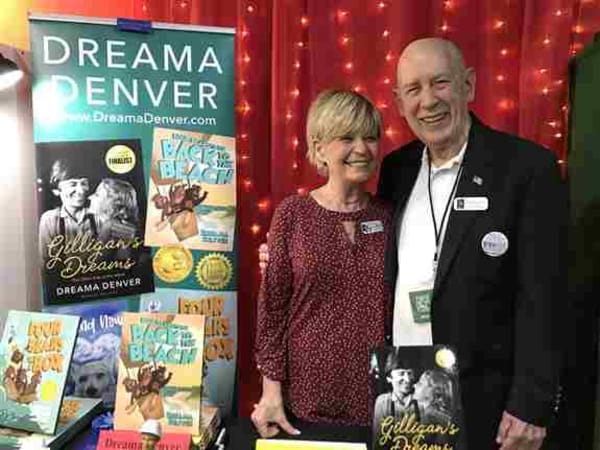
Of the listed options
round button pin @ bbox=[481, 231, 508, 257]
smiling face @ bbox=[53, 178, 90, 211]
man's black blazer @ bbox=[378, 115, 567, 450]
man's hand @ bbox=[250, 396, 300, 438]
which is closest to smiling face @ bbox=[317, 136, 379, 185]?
man's black blazer @ bbox=[378, 115, 567, 450]

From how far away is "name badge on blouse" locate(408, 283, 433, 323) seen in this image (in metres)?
1.54

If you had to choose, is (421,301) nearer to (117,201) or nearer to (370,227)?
(370,227)

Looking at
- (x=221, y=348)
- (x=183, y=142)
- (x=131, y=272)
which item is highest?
(x=183, y=142)

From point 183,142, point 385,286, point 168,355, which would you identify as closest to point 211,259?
point 183,142

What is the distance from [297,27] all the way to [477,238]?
3.97ft

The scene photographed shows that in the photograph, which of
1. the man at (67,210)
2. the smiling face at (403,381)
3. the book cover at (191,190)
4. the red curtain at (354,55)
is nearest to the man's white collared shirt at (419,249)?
the smiling face at (403,381)

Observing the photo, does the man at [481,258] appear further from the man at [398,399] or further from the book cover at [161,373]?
the book cover at [161,373]

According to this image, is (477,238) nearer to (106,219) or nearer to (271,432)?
(271,432)

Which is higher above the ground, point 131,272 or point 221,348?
point 131,272

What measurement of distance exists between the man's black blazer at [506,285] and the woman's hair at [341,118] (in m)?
0.28

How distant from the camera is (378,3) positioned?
2.27 metres

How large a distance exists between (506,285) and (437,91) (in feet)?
1.71

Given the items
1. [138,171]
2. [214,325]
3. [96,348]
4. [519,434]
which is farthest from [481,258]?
[96,348]

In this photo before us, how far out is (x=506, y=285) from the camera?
1.48 meters
